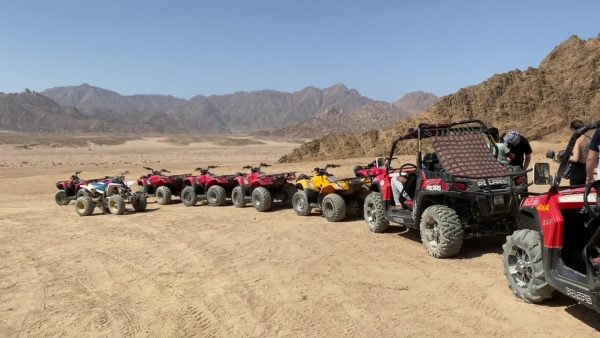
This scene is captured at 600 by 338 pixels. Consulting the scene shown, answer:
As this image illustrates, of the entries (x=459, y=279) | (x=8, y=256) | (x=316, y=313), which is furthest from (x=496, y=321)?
(x=8, y=256)

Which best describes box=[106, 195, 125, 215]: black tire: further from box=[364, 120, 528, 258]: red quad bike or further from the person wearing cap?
the person wearing cap

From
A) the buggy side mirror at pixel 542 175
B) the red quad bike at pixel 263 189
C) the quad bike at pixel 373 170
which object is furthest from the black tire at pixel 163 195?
the buggy side mirror at pixel 542 175

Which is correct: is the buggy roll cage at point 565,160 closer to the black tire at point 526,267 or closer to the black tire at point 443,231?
the black tire at point 526,267

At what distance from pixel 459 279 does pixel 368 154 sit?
26.5 metres

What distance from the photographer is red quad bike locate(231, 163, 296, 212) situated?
39.7 feet

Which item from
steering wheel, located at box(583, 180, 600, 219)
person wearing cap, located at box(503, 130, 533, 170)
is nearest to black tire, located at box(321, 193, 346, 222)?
person wearing cap, located at box(503, 130, 533, 170)

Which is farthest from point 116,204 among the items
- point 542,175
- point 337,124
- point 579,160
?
point 337,124

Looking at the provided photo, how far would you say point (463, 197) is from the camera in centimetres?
679

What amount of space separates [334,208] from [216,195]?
436 centimetres

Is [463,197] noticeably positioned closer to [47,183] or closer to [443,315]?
[443,315]

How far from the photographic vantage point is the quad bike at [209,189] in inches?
528

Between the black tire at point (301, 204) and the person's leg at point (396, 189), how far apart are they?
3069mm

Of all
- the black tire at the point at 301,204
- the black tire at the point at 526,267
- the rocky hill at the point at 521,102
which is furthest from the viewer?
the rocky hill at the point at 521,102

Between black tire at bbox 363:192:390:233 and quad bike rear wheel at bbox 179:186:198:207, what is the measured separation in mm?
6224
